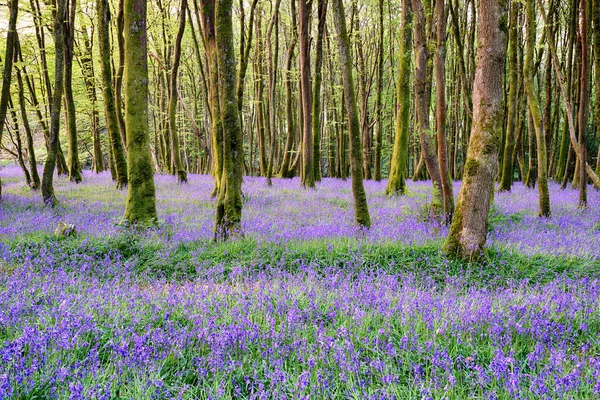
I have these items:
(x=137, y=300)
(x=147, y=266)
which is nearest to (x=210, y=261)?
(x=147, y=266)

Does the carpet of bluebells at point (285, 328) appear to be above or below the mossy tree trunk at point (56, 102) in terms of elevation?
below

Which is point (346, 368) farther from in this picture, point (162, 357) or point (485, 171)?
point (485, 171)

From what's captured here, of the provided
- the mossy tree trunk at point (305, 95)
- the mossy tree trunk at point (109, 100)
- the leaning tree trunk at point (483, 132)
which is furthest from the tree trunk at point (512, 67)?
the mossy tree trunk at point (109, 100)

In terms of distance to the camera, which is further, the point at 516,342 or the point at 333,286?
the point at 333,286

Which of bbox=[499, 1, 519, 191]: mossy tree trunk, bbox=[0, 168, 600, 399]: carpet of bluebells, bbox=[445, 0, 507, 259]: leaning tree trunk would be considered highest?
bbox=[499, 1, 519, 191]: mossy tree trunk

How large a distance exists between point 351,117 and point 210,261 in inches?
157

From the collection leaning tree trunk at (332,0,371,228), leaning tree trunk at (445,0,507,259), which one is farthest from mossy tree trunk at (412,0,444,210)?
leaning tree trunk at (445,0,507,259)

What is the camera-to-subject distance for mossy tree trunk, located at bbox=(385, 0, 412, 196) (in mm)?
11510

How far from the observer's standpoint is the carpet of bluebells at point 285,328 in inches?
97.5

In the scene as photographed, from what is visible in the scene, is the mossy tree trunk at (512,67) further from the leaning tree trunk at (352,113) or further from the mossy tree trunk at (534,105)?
the leaning tree trunk at (352,113)

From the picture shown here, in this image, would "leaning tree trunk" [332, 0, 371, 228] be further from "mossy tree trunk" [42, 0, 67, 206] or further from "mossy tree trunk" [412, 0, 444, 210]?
"mossy tree trunk" [42, 0, 67, 206]

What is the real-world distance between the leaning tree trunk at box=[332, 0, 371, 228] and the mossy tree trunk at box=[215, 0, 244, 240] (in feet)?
6.84

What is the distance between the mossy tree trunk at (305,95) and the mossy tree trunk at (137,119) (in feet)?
26.4

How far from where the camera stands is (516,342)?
3094mm
